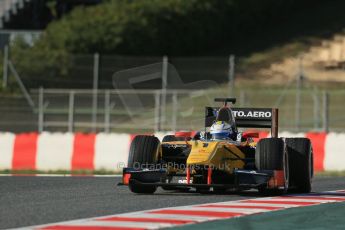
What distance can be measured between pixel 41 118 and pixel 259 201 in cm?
1621

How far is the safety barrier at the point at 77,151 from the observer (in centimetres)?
2105

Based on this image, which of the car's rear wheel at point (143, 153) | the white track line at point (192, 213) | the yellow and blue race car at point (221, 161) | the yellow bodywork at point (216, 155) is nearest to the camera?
the white track line at point (192, 213)

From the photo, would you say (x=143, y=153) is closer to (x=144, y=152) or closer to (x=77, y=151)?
(x=144, y=152)

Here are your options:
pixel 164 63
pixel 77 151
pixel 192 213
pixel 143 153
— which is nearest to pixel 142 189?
pixel 143 153

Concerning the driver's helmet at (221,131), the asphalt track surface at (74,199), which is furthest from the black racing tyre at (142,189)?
the driver's helmet at (221,131)

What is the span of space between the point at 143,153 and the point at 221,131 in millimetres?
1132

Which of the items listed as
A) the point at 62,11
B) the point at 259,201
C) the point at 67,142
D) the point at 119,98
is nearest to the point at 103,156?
the point at 67,142

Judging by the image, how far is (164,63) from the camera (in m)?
29.0

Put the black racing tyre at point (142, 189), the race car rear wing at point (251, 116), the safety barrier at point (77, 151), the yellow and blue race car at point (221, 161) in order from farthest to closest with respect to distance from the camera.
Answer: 1. the safety barrier at point (77, 151)
2. the race car rear wing at point (251, 116)
3. the black racing tyre at point (142, 189)
4. the yellow and blue race car at point (221, 161)

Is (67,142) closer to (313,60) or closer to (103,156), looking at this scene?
(103,156)

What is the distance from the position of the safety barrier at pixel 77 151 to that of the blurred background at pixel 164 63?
4.77 m

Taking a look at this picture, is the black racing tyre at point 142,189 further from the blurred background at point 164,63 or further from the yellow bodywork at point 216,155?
the blurred background at point 164,63

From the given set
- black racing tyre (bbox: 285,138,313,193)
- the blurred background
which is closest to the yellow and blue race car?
black racing tyre (bbox: 285,138,313,193)

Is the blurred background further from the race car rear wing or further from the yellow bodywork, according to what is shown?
the yellow bodywork
